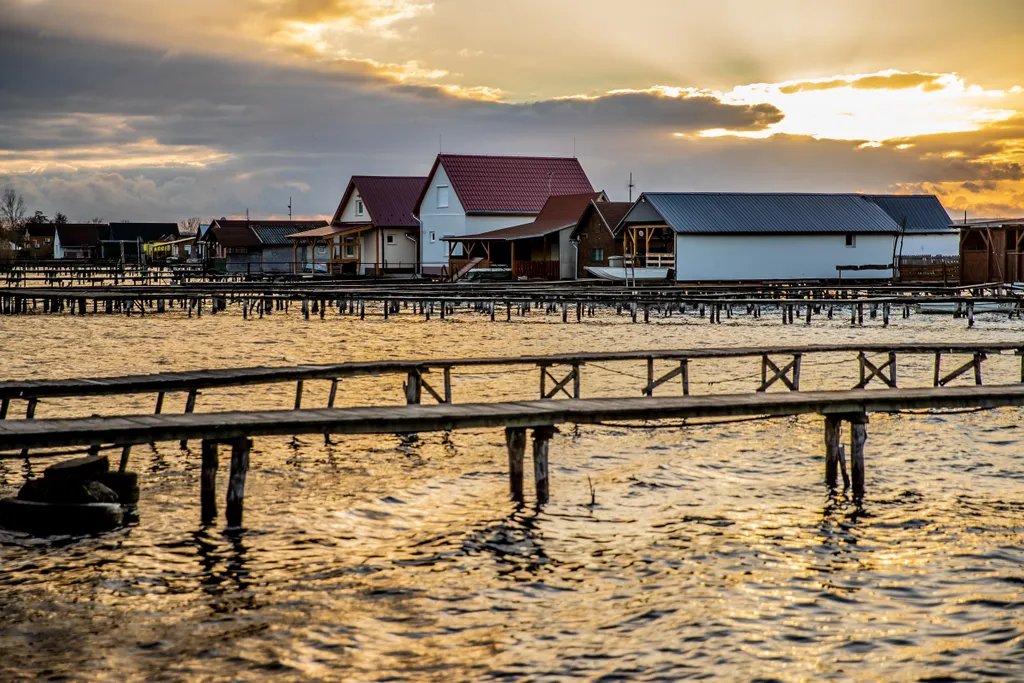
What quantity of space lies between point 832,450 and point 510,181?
51.9 meters

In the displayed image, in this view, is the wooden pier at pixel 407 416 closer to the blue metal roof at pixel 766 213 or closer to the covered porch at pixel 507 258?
the blue metal roof at pixel 766 213

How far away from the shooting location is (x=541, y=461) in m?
10.8

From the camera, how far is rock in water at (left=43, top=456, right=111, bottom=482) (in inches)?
377

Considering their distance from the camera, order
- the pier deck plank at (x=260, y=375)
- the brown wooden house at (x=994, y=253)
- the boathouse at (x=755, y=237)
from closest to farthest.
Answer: the pier deck plank at (x=260, y=375), the brown wooden house at (x=994, y=253), the boathouse at (x=755, y=237)

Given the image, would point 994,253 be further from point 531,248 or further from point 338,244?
point 338,244

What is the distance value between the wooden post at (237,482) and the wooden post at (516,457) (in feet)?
8.39

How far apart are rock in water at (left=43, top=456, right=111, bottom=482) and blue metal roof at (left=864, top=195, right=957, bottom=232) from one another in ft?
174

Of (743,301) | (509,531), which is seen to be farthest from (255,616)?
(743,301)

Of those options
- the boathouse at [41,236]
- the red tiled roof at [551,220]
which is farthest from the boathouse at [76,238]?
the red tiled roof at [551,220]

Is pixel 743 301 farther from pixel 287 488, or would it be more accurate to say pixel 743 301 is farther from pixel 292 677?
pixel 292 677

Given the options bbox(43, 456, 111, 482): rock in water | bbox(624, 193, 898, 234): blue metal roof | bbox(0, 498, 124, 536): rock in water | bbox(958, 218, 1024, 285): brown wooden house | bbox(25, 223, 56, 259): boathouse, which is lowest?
bbox(0, 498, 124, 536): rock in water

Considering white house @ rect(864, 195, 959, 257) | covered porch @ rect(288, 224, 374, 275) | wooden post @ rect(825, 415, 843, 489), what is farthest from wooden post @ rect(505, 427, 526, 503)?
covered porch @ rect(288, 224, 374, 275)

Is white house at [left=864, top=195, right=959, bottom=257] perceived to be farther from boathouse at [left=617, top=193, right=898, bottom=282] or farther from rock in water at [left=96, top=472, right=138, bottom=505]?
rock in water at [left=96, top=472, right=138, bottom=505]

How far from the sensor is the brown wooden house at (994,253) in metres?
44.5
